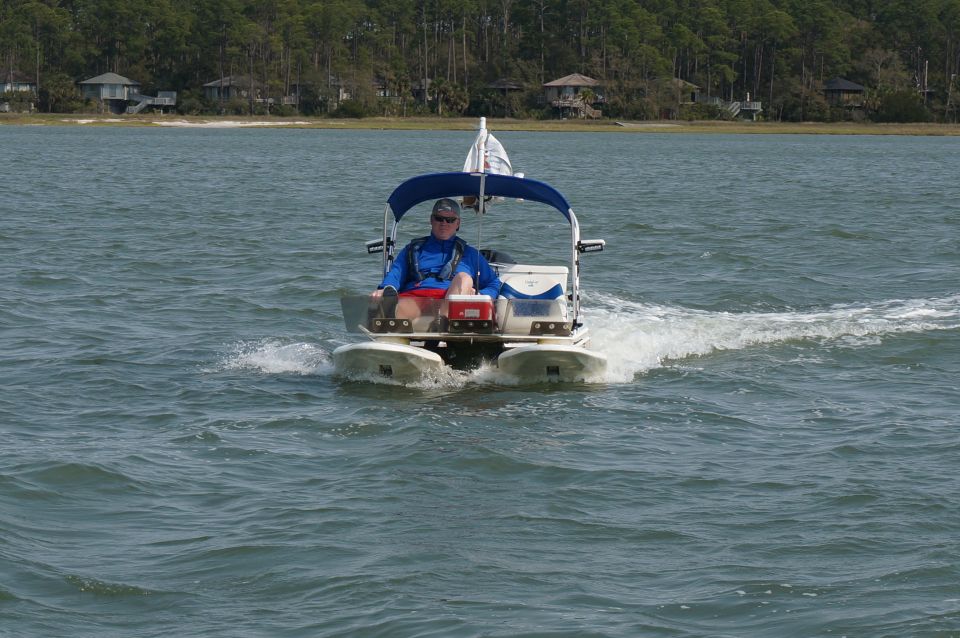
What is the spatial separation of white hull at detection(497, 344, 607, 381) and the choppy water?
0.24m

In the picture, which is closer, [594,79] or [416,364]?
[416,364]

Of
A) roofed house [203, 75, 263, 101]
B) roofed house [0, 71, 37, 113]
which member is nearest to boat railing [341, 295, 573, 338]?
roofed house [203, 75, 263, 101]

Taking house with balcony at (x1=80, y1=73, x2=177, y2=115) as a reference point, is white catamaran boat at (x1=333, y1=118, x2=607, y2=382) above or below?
below

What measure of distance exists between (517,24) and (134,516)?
532ft

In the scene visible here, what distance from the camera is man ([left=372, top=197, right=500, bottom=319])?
1351 cm

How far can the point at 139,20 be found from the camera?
151125 millimetres

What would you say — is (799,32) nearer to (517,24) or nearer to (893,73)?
(893,73)

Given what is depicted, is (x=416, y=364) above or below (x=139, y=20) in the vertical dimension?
below

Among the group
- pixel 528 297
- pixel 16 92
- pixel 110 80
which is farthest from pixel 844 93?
pixel 528 297

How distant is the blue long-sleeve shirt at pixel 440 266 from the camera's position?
13.9 meters

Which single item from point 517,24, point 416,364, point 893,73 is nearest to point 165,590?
point 416,364

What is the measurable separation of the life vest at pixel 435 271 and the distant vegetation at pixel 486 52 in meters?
123

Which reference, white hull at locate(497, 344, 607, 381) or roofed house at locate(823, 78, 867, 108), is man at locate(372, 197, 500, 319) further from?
roofed house at locate(823, 78, 867, 108)

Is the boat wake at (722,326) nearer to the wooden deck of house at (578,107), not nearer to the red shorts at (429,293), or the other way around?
the red shorts at (429,293)
